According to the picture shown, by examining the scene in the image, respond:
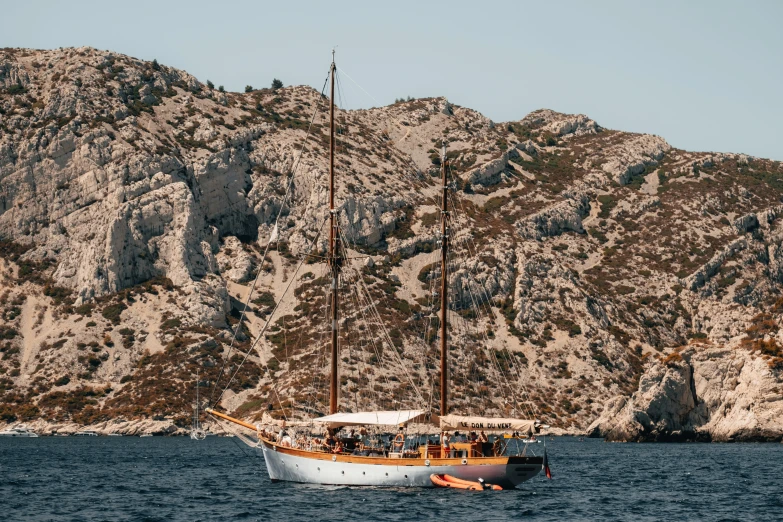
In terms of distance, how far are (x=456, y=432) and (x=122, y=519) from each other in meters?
22.8

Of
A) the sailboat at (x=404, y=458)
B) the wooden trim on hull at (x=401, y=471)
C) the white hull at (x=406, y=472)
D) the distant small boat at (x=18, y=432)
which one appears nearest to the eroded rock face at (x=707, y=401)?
the sailboat at (x=404, y=458)

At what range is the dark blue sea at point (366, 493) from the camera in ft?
165

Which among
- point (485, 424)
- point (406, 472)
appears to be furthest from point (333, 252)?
point (406, 472)

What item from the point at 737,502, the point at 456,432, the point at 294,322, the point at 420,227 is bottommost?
the point at 737,502

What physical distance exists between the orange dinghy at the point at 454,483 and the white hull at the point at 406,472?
11.9 inches

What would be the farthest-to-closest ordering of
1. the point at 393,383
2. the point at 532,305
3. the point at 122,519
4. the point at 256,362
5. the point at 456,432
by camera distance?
the point at 532,305 → the point at 256,362 → the point at 393,383 → the point at 456,432 → the point at 122,519

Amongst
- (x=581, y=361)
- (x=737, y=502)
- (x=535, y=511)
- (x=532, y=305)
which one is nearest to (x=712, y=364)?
(x=581, y=361)

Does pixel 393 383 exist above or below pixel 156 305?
below

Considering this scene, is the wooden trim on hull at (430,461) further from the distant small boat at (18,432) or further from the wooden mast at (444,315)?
Result: the distant small boat at (18,432)

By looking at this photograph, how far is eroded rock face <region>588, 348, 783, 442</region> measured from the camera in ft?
364

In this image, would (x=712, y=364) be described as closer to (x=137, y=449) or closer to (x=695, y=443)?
(x=695, y=443)

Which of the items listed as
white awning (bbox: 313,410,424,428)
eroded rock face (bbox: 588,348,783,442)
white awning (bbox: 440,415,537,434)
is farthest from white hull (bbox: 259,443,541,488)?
eroded rock face (bbox: 588,348,783,442)

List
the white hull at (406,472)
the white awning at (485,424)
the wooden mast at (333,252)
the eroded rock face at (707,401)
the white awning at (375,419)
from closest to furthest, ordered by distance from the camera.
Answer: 1. the white hull at (406,472)
2. the white awning at (485,424)
3. the white awning at (375,419)
4. the wooden mast at (333,252)
5. the eroded rock face at (707,401)

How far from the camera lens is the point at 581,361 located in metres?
158
